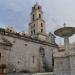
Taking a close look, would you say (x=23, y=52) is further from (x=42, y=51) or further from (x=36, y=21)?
(x=36, y=21)

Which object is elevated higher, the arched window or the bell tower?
the bell tower

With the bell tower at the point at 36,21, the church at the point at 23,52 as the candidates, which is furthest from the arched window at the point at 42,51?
the bell tower at the point at 36,21

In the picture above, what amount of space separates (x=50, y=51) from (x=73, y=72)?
22.0 meters

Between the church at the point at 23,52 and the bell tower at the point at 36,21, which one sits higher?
the bell tower at the point at 36,21

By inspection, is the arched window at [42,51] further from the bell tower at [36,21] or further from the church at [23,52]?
the bell tower at [36,21]

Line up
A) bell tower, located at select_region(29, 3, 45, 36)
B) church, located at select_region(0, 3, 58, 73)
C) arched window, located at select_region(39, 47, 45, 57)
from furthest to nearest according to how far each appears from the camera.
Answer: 1. bell tower, located at select_region(29, 3, 45, 36)
2. arched window, located at select_region(39, 47, 45, 57)
3. church, located at select_region(0, 3, 58, 73)

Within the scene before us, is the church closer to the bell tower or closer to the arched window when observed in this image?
the arched window

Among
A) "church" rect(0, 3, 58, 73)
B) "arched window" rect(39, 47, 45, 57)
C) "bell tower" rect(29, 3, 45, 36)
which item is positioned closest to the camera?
"church" rect(0, 3, 58, 73)

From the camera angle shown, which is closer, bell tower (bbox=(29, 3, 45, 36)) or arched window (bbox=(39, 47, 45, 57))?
arched window (bbox=(39, 47, 45, 57))

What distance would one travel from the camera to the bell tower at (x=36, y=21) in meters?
45.3

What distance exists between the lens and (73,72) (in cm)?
1575

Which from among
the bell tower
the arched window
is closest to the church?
the arched window

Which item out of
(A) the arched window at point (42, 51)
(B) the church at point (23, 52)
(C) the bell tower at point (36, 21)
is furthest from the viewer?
(C) the bell tower at point (36, 21)

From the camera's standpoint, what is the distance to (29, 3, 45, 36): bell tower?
149 feet
